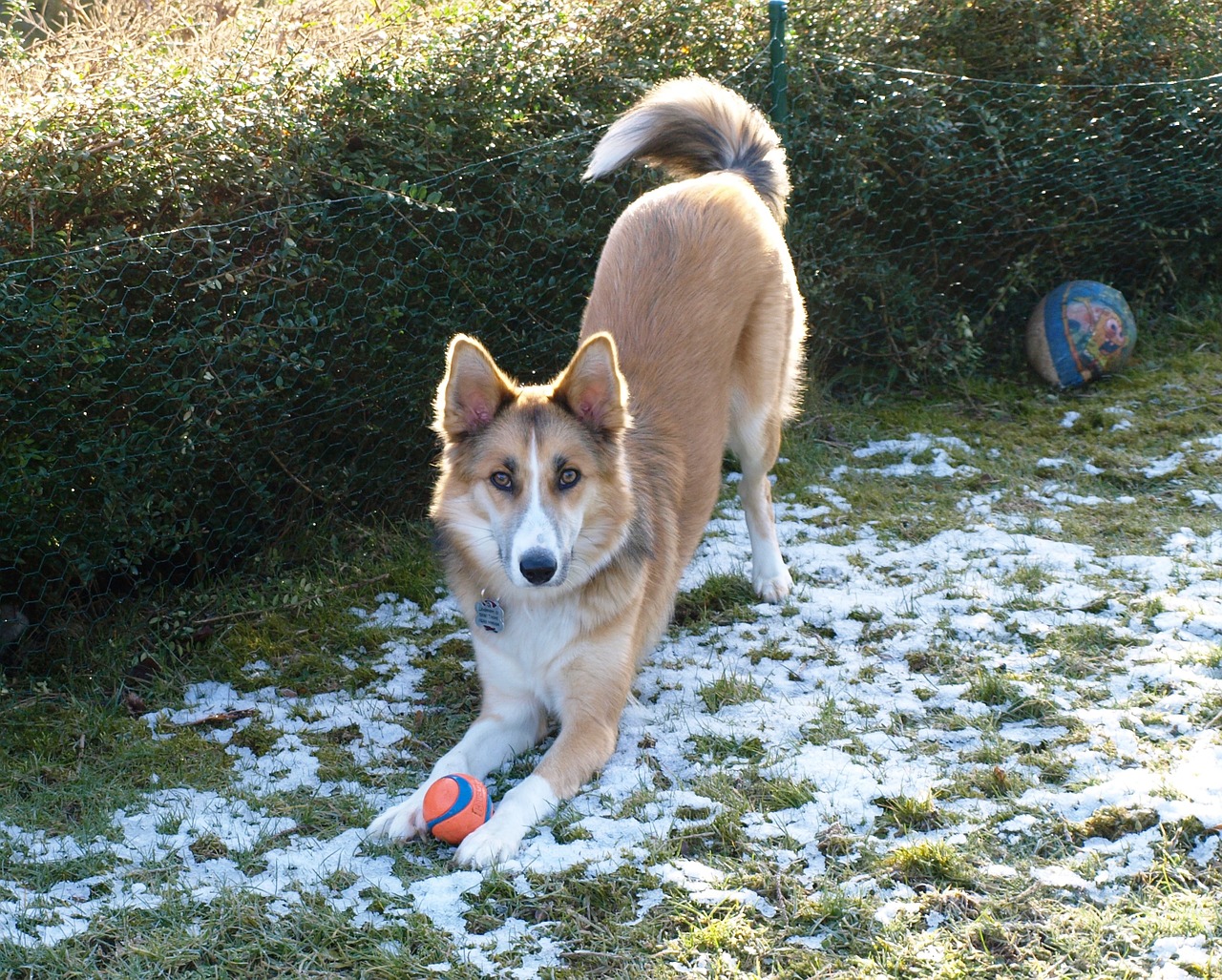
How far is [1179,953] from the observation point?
87.4 inches

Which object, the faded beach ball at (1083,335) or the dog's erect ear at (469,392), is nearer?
the dog's erect ear at (469,392)

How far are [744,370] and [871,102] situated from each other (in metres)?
2.27

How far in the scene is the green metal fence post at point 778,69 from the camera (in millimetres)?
5398

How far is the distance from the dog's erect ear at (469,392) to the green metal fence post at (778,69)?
113 inches

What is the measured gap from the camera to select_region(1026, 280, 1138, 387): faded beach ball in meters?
6.02

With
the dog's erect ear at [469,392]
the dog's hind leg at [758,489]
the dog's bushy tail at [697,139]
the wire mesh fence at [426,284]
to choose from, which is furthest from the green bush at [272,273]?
the dog's hind leg at [758,489]

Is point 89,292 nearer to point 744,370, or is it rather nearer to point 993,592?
point 744,370

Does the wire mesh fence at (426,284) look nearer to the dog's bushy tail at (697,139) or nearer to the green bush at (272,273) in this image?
the green bush at (272,273)

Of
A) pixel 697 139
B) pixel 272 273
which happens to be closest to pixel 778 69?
pixel 697 139

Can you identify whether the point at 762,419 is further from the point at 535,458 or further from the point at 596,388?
the point at 535,458

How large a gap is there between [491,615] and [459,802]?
62 centimetres

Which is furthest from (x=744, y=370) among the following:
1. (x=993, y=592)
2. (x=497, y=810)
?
(x=497, y=810)

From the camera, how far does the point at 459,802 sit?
9.29 ft

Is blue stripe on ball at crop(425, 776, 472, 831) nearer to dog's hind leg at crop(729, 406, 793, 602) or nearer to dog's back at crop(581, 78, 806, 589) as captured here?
dog's back at crop(581, 78, 806, 589)
